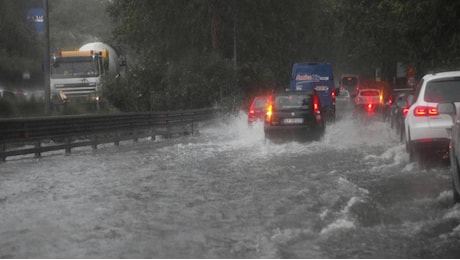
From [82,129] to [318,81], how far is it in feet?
55.4

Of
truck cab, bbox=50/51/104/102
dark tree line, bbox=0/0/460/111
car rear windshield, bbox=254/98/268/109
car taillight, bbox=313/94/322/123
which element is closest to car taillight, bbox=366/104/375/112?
dark tree line, bbox=0/0/460/111

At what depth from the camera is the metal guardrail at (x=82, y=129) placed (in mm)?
20312

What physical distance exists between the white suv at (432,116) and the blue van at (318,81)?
74.9 feet

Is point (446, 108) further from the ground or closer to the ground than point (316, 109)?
further from the ground

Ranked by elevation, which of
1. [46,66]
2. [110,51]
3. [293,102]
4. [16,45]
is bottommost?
[293,102]

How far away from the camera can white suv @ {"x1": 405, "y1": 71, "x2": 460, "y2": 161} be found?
1438 cm

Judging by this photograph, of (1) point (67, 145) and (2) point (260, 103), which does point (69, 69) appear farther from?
(1) point (67, 145)

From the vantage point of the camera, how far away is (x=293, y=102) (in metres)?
23.1

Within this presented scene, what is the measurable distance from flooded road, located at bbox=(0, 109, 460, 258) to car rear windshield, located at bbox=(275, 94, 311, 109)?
3.56m

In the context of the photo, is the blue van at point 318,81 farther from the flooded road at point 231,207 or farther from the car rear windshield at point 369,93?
the flooded road at point 231,207

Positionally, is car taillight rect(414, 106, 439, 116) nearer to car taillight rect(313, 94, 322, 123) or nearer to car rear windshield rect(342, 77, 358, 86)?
car taillight rect(313, 94, 322, 123)

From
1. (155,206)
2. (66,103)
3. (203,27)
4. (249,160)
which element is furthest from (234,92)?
(155,206)

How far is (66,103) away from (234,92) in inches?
479

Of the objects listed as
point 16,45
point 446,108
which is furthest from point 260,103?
point 446,108
